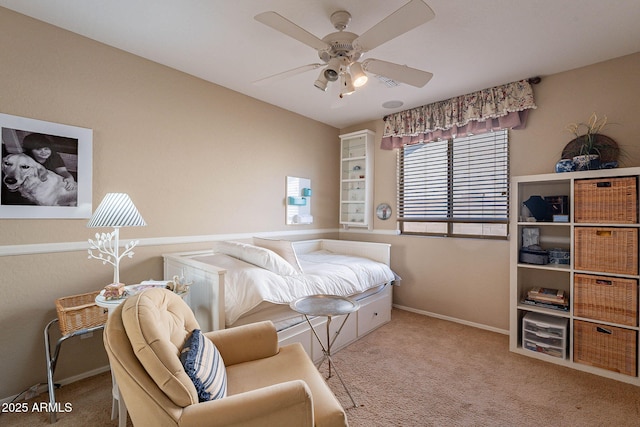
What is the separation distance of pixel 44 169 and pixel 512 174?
410 cm

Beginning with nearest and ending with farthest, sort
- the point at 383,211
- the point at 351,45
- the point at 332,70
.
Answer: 1. the point at 351,45
2. the point at 332,70
3. the point at 383,211

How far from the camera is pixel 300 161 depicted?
3941 millimetres

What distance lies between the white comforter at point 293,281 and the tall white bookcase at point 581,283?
4.40ft

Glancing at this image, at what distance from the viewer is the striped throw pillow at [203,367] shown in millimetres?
1140

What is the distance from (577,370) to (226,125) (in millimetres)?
3879

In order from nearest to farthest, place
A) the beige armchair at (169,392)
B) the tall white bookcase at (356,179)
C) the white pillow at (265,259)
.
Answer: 1. the beige armchair at (169,392)
2. the white pillow at (265,259)
3. the tall white bookcase at (356,179)

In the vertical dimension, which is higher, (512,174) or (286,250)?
(512,174)

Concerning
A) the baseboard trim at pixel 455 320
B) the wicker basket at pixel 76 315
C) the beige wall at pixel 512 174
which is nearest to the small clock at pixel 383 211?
the beige wall at pixel 512 174

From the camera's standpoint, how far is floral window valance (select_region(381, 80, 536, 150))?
115 inches

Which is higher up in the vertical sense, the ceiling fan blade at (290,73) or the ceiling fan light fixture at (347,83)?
the ceiling fan blade at (290,73)

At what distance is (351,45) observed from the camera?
1.85m

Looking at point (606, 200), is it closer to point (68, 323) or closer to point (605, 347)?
point (605, 347)

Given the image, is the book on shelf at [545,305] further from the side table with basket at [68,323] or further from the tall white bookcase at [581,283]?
the side table with basket at [68,323]

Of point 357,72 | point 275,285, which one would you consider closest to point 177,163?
point 275,285
